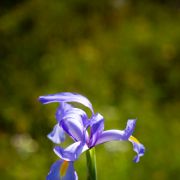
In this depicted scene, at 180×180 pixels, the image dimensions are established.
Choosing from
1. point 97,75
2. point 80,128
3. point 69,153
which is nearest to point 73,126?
point 80,128

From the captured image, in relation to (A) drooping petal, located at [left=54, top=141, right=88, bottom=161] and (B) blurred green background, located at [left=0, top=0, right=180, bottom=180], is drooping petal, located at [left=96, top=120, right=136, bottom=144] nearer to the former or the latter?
(A) drooping petal, located at [left=54, top=141, right=88, bottom=161]

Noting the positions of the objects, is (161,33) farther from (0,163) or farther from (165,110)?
(0,163)

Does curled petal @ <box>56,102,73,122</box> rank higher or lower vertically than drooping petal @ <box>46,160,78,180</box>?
higher

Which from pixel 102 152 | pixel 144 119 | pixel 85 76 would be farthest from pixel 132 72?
pixel 102 152

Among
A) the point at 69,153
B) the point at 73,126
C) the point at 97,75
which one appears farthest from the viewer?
the point at 97,75

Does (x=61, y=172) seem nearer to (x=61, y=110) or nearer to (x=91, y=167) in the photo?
(x=91, y=167)

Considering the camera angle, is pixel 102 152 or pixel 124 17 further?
pixel 124 17

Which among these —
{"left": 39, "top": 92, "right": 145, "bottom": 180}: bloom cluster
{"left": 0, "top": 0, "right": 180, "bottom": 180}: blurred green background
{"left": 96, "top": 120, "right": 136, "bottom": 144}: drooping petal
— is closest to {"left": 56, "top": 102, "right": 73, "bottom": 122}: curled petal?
{"left": 39, "top": 92, "right": 145, "bottom": 180}: bloom cluster
